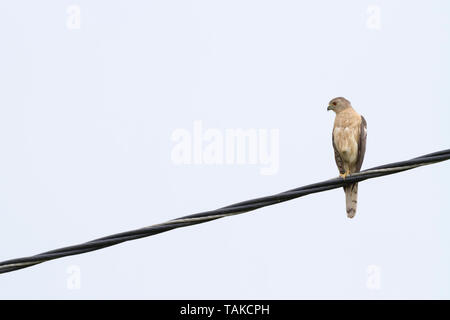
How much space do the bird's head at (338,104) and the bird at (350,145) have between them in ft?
0.38

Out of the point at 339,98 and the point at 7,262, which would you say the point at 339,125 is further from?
the point at 7,262

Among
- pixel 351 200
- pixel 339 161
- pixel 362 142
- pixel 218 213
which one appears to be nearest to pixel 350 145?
pixel 362 142

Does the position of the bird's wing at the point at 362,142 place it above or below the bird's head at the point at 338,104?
below

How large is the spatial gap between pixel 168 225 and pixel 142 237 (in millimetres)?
169

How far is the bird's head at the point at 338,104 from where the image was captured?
849 cm

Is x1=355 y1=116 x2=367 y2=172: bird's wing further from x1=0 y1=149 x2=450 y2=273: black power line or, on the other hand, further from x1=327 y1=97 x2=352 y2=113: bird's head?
x1=0 y1=149 x2=450 y2=273: black power line

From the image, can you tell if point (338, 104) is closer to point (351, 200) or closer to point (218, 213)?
point (351, 200)

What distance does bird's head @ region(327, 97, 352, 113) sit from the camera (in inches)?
334

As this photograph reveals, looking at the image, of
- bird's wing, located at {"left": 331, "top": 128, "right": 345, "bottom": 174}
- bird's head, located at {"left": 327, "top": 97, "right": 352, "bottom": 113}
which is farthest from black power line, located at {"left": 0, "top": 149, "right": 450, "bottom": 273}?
bird's head, located at {"left": 327, "top": 97, "right": 352, "bottom": 113}

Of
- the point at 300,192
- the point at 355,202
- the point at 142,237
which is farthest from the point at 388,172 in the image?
the point at 355,202

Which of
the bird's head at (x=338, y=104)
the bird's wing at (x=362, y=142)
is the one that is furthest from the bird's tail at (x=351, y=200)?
the bird's head at (x=338, y=104)

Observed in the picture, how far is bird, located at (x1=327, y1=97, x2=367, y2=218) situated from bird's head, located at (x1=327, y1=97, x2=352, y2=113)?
0.12m

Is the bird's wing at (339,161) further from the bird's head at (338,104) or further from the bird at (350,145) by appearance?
the bird's head at (338,104)

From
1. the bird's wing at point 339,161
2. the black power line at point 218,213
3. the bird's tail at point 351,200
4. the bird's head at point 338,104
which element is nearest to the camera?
the black power line at point 218,213
